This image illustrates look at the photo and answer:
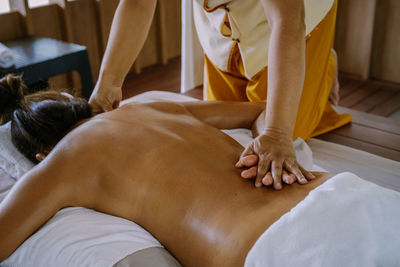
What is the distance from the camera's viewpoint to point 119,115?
1422 mm

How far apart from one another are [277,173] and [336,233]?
0.84 ft

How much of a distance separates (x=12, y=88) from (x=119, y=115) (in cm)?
38

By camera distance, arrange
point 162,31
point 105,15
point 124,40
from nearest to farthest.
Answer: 1. point 124,40
2. point 105,15
3. point 162,31

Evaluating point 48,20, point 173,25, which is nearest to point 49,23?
point 48,20

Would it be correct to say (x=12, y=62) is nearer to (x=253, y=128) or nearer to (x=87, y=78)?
(x=87, y=78)

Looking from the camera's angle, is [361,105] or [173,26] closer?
[361,105]

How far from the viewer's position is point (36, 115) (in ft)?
4.72

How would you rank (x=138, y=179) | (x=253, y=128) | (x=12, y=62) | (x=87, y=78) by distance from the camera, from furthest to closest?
(x=87, y=78), (x=12, y=62), (x=253, y=128), (x=138, y=179)

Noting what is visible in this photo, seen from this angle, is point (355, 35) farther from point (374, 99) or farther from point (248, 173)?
point (248, 173)

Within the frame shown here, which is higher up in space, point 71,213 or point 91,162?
point 91,162

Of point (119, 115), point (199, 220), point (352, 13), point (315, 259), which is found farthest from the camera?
point (352, 13)

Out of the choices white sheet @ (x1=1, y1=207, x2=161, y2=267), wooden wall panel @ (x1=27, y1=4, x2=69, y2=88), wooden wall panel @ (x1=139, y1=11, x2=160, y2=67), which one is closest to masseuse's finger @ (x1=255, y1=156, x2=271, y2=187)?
white sheet @ (x1=1, y1=207, x2=161, y2=267)

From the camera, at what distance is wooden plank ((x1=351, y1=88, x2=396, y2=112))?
3.28 m

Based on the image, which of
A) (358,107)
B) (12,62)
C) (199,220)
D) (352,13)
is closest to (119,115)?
(199,220)
